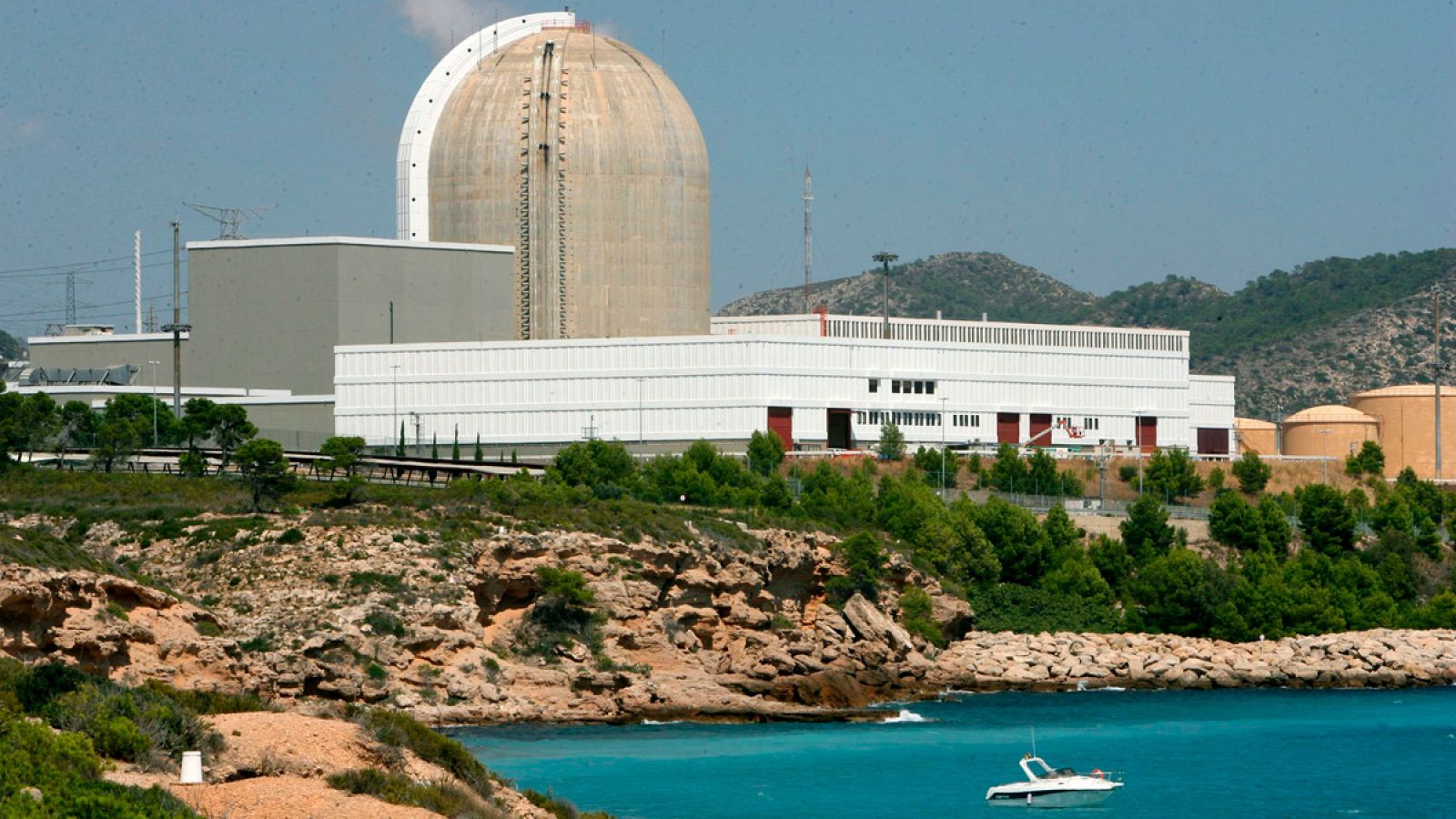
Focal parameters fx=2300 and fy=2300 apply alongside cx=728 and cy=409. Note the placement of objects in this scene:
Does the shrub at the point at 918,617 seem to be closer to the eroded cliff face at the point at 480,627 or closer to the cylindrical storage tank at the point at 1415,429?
the eroded cliff face at the point at 480,627

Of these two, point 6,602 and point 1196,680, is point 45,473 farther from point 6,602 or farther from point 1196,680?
point 1196,680

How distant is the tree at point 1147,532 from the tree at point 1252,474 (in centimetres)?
1447

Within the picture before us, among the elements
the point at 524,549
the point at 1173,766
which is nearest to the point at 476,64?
the point at 524,549

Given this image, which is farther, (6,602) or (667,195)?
(667,195)

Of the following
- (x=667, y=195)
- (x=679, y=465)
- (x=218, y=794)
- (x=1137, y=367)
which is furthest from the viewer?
(x=1137, y=367)

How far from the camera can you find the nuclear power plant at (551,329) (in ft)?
363

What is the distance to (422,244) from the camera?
4449 inches

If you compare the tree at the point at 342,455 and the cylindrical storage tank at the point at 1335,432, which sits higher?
the cylindrical storage tank at the point at 1335,432

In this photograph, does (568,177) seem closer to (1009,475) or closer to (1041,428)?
(1009,475)

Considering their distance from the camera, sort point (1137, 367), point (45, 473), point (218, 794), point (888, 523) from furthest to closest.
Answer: point (1137, 367), point (888, 523), point (45, 473), point (218, 794)

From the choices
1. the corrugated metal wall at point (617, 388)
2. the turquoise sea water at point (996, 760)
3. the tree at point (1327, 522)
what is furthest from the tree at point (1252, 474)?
the turquoise sea water at point (996, 760)

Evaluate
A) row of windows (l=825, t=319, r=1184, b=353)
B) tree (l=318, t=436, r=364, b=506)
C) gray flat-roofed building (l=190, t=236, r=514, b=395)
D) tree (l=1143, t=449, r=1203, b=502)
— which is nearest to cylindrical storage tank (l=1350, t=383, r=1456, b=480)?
row of windows (l=825, t=319, r=1184, b=353)

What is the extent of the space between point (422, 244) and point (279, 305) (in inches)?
298

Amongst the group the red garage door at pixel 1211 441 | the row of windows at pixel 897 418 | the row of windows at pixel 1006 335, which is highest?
the row of windows at pixel 1006 335
